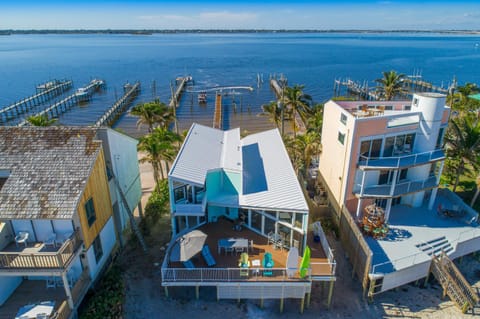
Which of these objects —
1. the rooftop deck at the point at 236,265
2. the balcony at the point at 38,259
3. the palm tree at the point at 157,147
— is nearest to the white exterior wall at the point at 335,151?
the rooftop deck at the point at 236,265

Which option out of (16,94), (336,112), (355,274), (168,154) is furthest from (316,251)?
(16,94)

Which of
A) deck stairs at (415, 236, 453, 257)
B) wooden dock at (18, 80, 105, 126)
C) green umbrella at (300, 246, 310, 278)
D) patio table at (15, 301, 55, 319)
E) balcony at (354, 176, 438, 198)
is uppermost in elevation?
balcony at (354, 176, 438, 198)

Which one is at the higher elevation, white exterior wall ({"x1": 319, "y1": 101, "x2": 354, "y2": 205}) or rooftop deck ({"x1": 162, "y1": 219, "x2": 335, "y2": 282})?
white exterior wall ({"x1": 319, "y1": 101, "x2": 354, "y2": 205})

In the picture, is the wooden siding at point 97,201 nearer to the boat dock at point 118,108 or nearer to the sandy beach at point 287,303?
the sandy beach at point 287,303

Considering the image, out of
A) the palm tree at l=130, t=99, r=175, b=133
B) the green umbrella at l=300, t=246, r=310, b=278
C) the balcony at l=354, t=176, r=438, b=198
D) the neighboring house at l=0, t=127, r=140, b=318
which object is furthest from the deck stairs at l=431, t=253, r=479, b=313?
the palm tree at l=130, t=99, r=175, b=133

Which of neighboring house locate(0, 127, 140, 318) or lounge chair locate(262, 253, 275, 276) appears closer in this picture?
neighboring house locate(0, 127, 140, 318)

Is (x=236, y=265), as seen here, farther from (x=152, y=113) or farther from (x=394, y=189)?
(x=152, y=113)

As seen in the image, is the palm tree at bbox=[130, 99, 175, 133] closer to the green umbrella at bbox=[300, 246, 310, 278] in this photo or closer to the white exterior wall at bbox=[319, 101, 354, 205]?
the white exterior wall at bbox=[319, 101, 354, 205]
